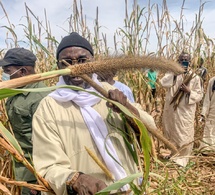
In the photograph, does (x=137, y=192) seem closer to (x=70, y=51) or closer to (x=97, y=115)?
(x=97, y=115)

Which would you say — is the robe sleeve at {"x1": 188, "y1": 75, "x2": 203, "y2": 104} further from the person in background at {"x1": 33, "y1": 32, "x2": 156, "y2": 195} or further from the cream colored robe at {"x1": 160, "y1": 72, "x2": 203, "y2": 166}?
the person in background at {"x1": 33, "y1": 32, "x2": 156, "y2": 195}

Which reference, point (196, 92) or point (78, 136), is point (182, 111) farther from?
point (78, 136)

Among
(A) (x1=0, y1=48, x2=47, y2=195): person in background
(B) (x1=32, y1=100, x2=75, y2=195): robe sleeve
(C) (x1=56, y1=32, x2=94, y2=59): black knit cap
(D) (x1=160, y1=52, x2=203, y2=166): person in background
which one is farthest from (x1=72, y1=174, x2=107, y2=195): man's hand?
(D) (x1=160, y1=52, x2=203, y2=166): person in background

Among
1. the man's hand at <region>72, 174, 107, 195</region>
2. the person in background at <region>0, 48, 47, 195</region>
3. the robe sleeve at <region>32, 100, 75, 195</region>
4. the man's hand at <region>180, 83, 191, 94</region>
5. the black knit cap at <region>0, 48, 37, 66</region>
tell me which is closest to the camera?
the man's hand at <region>72, 174, 107, 195</region>

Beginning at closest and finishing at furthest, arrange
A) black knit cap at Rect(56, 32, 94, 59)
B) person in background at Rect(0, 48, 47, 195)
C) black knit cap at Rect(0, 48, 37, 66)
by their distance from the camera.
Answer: black knit cap at Rect(56, 32, 94, 59) → person in background at Rect(0, 48, 47, 195) → black knit cap at Rect(0, 48, 37, 66)

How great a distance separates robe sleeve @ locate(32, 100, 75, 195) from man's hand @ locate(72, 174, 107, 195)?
2.9 inches

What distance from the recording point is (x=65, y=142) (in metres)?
1.43

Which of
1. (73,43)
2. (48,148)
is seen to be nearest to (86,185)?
(48,148)

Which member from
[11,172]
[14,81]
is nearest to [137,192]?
[14,81]

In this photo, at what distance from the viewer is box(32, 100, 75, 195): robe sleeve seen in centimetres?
130

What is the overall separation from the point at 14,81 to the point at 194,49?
4441 mm

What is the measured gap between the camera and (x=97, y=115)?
148 centimetres

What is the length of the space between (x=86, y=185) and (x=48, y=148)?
30 centimetres

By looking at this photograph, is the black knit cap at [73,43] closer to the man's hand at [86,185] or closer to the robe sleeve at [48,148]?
the robe sleeve at [48,148]
